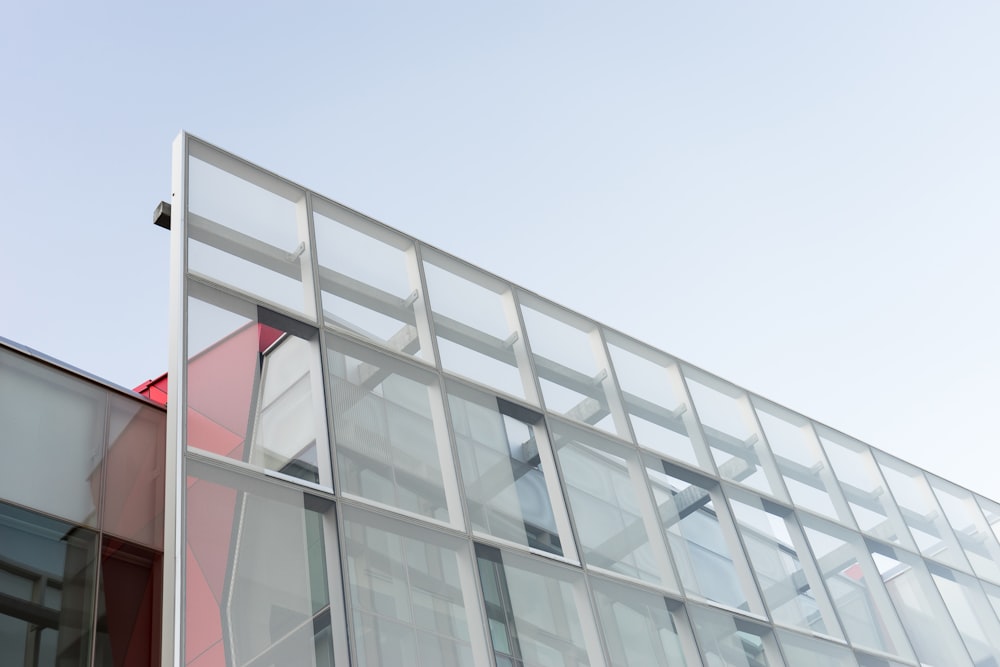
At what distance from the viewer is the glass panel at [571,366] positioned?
37.6 feet

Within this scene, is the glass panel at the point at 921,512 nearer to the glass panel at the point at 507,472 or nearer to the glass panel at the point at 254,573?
the glass panel at the point at 507,472

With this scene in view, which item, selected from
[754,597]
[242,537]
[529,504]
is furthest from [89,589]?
[754,597]

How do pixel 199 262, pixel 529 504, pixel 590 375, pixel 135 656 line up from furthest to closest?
pixel 590 375 < pixel 529 504 < pixel 199 262 < pixel 135 656

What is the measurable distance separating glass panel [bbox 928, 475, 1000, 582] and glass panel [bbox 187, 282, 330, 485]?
11.5m

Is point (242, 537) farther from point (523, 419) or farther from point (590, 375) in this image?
point (590, 375)

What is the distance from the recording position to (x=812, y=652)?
11.2 m

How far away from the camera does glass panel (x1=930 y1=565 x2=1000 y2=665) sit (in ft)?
45.7

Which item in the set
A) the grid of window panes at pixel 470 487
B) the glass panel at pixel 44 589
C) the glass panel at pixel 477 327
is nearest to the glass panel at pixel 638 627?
the grid of window panes at pixel 470 487

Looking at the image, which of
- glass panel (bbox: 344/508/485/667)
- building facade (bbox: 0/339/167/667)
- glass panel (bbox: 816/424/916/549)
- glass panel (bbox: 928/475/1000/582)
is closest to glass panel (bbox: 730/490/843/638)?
glass panel (bbox: 816/424/916/549)

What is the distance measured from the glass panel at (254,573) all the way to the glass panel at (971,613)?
10084 millimetres

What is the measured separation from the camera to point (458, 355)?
10664 millimetres

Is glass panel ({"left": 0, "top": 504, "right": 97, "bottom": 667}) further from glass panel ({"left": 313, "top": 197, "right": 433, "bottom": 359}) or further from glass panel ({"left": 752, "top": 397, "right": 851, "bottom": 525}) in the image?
glass panel ({"left": 752, "top": 397, "right": 851, "bottom": 525})

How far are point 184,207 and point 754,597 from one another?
23.6 feet

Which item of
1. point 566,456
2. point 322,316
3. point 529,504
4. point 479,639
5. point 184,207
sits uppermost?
point 184,207
